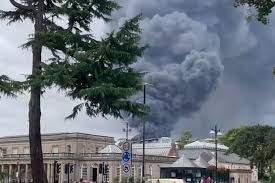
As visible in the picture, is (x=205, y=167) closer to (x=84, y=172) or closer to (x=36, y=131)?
(x=84, y=172)

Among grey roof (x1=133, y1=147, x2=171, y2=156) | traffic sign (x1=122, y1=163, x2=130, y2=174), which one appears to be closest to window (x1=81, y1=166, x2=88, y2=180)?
grey roof (x1=133, y1=147, x2=171, y2=156)

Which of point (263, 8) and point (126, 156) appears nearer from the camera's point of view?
point (263, 8)

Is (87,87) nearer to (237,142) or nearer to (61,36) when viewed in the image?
(61,36)

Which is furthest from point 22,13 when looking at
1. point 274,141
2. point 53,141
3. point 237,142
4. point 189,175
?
point 53,141

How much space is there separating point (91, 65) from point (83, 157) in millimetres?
102277

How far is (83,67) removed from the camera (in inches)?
774

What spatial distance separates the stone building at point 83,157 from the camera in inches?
4446

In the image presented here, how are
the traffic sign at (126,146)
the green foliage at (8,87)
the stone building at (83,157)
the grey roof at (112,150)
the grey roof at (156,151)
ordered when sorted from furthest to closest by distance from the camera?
1. the grey roof at (156,151)
2. the grey roof at (112,150)
3. the stone building at (83,157)
4. the traffic sign at (126,146)
5. the green foliage at (8,87)

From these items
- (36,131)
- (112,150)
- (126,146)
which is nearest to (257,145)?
(112,150)

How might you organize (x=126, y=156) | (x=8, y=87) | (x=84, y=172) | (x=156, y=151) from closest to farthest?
(x=8, y=87) → (x=126, y=156) → (x=84, y=172) → (x=156, y=151)

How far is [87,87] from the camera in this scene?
66.3 ft

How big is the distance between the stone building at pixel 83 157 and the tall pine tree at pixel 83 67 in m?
83.7

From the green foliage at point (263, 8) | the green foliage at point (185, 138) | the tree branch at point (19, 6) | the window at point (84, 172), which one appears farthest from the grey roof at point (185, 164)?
the green foliage at point (263, 8)

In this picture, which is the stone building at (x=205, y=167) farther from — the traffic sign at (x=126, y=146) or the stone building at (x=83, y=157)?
the traffic sign at (x=126, y=146)
